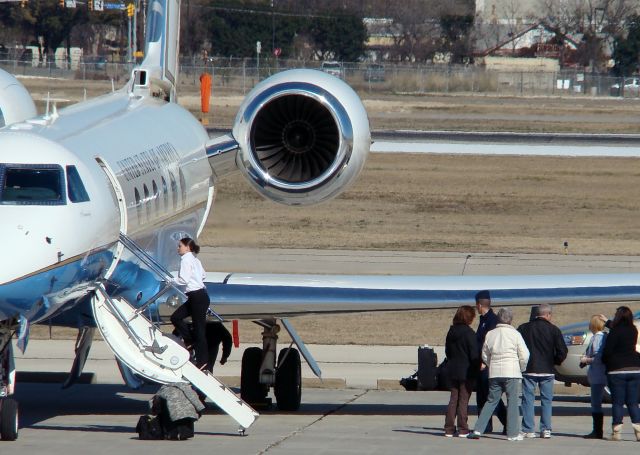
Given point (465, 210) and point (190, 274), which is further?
point (465, 210)

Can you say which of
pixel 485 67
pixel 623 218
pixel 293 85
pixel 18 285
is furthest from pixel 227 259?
pixel 485 67

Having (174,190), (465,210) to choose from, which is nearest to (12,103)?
(174,190)

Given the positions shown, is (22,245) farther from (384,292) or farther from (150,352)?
(384,292)

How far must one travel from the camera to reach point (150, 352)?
13227 mm

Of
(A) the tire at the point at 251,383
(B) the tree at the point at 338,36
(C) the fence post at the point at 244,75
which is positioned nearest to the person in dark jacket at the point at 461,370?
(A) the tire at the point at 251,383

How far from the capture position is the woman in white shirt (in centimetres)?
1382

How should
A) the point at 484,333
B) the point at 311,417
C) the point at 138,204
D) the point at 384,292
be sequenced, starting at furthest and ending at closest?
1. the point at 311,417
2. the point at 384,292
3. the point at 138,204
4. the point at 484,333

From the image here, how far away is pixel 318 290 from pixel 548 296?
2.66m

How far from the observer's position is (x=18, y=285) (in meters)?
11.7

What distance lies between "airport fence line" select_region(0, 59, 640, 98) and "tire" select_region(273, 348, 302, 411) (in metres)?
60.7

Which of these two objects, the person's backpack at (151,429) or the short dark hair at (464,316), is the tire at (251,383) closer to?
the person's backpack at (151,429)

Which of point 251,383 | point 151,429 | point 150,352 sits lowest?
point 251,383

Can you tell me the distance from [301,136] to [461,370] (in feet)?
17.2

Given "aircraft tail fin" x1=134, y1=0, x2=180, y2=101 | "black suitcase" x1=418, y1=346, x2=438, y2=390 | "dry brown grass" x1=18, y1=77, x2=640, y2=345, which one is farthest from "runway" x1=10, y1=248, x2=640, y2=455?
"aircraft tail fin" x1=134, y1=0, x2=180, y2=101
